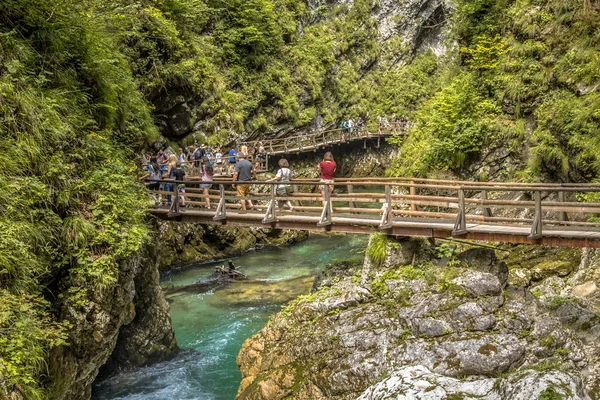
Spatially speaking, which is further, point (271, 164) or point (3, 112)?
point (271, 164)

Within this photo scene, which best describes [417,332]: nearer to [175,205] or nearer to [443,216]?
[443,216]

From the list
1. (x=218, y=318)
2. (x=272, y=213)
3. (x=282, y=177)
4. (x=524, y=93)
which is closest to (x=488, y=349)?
(x=272, y=213)

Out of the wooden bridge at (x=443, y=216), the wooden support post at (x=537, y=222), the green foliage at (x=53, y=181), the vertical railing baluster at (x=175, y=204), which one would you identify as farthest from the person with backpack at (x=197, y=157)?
the wooden support post at (x=537, y=222)

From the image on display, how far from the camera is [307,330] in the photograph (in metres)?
9.51

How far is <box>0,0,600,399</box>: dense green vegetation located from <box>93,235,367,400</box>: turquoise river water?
4.24m

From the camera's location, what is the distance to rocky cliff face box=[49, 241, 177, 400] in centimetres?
818

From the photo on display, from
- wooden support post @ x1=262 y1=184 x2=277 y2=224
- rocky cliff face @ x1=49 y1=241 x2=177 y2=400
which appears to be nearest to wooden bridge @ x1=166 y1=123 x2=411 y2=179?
rocky cliff face @ x1=49 y1=241 x2=177 y2=400

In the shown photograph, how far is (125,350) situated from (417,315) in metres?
7.85

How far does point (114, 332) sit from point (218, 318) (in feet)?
21.0

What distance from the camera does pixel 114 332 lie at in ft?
31.1

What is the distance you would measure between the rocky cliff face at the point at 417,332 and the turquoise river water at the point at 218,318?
108 inches

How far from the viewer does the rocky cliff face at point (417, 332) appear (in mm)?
8016

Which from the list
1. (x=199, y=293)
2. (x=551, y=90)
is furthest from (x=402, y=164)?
(x=199, y=293)

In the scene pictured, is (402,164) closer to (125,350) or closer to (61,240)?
(125,350)
